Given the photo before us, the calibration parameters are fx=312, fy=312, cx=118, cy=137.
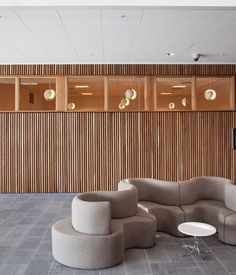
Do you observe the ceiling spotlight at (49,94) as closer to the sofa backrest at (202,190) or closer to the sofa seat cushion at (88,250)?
the sofa backrest at (202,190)

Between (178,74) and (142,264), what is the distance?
5.69 m

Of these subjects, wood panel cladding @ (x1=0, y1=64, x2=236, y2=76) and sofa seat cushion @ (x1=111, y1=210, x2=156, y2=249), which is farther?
wood panel cladding @ (x1=0, y1=64, x2=236, y2=76)

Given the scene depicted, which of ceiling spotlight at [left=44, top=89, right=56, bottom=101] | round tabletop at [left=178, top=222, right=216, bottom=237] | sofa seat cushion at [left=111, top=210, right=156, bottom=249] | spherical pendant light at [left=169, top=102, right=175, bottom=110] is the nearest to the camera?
round tabletop at [left=178, top=222, right=216, bottom=237]

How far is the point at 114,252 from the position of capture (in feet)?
13.2

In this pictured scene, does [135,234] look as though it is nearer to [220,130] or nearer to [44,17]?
[44,17]

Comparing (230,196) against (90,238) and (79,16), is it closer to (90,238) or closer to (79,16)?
(90,238)

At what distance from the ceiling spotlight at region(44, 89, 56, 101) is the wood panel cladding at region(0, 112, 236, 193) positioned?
430mm

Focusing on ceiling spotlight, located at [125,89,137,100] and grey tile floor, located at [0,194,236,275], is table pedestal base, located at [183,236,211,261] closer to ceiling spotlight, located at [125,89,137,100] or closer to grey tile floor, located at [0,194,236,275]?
grey tile floor, located at [0,194,236,275]

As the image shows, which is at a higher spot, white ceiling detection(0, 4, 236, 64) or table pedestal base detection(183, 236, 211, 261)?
white ceiling detection(0, 4, 236, 64)

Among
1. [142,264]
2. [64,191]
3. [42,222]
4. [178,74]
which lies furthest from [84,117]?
[142,264]

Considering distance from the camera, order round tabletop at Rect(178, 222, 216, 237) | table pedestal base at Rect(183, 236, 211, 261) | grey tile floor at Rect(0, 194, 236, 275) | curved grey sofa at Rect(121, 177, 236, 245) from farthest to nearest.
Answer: curved grey sofa at Rect(121, 177, 236, 245) → table pedestal base at Rect(183, 236, 211, 261) → round tabletop at Rect(178, 222, 216, 237) → grey tile floor at Rect(0, 194, 236, 275)

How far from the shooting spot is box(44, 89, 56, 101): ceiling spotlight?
A: 8.28m

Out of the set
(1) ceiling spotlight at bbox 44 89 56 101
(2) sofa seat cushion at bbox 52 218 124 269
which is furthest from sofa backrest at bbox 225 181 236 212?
(1) ceiling spotlight at bbox 44 89 56 101

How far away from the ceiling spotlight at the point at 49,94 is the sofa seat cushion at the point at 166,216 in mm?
4273
